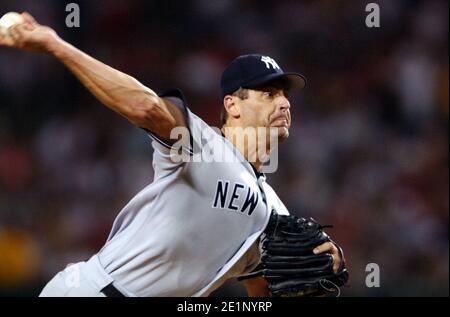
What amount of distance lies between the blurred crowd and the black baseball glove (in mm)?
1537

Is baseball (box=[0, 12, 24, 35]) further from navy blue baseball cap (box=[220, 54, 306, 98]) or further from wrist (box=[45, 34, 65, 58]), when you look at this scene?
navy blue baseball cap (box=[220, 54, 306, 98])

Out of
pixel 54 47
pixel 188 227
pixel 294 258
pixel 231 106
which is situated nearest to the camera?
pixel 54 47

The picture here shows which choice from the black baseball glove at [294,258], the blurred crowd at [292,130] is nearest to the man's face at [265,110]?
the black baseball glove at [294,258]

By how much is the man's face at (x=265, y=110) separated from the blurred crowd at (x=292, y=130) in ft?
5.28

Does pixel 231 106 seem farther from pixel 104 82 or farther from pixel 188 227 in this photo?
pixel 104 82

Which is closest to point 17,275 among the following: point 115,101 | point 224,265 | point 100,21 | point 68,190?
point 68,190

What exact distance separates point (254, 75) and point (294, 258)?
52 cm

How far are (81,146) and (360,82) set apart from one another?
1.81 m

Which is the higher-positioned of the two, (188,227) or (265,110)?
(265,110)

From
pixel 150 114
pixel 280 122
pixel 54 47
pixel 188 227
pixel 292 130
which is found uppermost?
pixel 54 47

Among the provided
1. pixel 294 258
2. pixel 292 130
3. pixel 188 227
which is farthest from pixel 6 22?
pixel 292 130

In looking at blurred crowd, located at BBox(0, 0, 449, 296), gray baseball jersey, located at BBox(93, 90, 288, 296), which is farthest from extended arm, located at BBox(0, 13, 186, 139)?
blurred crowd, located at BBox(0, 0, 449, 296)

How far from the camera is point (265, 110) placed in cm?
220
